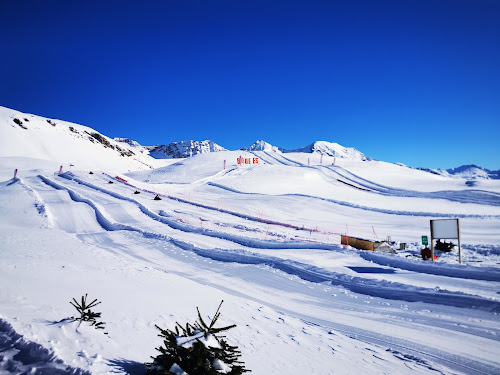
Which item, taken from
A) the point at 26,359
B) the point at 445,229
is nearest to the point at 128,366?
the point at 26,359

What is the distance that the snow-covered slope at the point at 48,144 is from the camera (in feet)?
234

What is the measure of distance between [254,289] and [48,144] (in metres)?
90.0

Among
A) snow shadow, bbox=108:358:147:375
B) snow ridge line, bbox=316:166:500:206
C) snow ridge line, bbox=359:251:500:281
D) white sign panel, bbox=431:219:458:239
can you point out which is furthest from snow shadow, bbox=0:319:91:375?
snow ridge line, bbox=316:166:500:206

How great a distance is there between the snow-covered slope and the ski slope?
187ft

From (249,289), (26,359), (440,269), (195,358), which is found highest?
(440,269)

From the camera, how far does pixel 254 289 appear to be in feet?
27.5

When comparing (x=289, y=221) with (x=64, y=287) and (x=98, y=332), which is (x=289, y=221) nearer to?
(x=64, y=287)

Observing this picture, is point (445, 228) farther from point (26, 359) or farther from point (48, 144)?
point (48, 144)

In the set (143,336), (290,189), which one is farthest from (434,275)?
(290,189)

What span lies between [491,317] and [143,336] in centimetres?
669

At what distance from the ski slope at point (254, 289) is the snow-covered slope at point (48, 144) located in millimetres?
56868

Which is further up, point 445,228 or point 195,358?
point 445,228

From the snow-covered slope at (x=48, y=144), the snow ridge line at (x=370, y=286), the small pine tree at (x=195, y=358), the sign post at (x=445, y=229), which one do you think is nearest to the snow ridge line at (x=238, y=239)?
the snow ridge line at (x=370, y=286)

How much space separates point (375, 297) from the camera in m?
7.75
